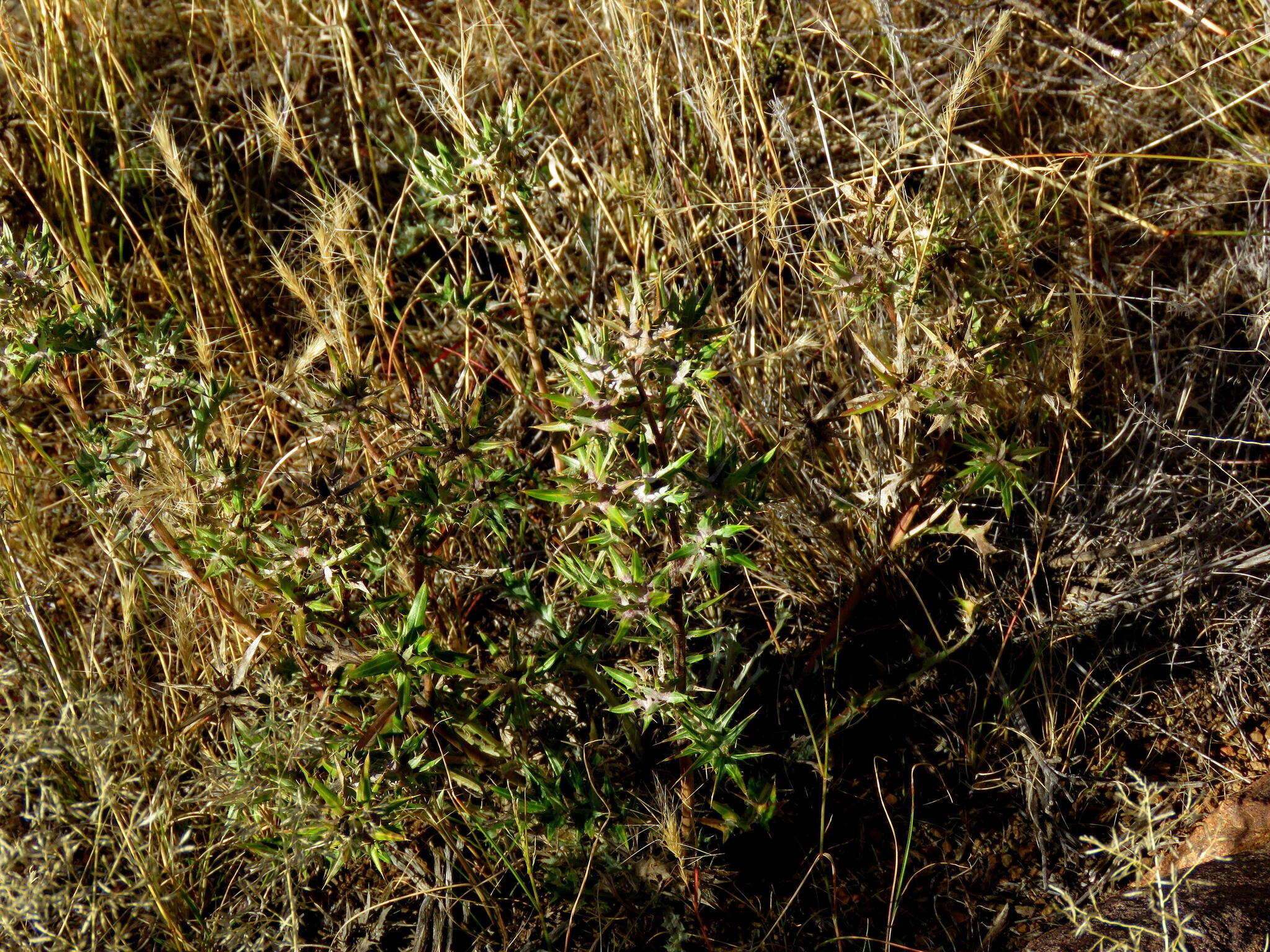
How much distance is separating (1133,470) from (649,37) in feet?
4.51

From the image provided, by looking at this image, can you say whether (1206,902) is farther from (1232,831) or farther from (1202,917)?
(1232,831)

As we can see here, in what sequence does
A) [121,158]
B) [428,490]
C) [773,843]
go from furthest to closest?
[121,158] → [773,843] → [428,490]

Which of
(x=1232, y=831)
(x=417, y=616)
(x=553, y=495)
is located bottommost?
(x=1232, y=831)

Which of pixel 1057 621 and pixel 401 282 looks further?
pixel 401 282

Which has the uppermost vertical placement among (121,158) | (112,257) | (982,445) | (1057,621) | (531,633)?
(121,158)

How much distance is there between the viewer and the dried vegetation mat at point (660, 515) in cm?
162

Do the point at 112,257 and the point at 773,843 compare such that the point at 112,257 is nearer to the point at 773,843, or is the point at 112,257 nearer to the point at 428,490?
the point at 428,490

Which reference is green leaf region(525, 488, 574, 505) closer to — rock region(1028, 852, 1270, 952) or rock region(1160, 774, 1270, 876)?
rock region(1028, 852, 1270, 952)

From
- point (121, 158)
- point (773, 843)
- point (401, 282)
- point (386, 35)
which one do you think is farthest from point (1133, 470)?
point (121, 158)

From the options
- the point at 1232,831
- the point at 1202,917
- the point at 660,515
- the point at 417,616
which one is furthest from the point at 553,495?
the point at 1232,831

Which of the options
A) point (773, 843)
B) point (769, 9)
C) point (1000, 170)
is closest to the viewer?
point (773, 843)

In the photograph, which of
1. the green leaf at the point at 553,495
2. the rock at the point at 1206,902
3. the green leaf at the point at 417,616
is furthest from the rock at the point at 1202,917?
the green leaf at the point at 417,616

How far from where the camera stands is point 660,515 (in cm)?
148

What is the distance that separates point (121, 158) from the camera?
2543 millimetres
